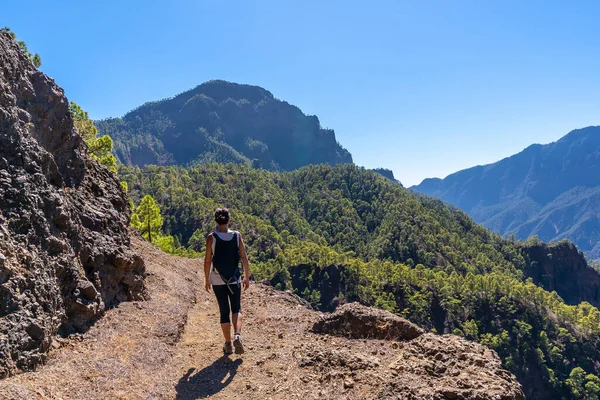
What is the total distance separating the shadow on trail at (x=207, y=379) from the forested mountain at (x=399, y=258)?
72.0 metres

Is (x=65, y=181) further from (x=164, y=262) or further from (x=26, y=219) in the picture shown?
(x=164, y=262)

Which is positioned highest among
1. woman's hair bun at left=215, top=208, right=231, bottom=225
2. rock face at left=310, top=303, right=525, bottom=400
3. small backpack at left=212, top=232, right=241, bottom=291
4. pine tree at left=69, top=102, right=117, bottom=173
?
pine tree at left=69, top=102, right=117, bottom=173

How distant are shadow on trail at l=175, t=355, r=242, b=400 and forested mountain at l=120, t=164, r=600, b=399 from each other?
72012mm

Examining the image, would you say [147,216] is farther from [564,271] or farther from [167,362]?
[564,271]

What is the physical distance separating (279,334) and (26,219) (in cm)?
582

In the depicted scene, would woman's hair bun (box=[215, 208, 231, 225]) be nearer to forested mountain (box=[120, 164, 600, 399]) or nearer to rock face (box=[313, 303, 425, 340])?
rock face (box=[313, 303, 425, 340])

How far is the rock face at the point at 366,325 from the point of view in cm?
800

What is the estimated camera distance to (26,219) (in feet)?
20.9

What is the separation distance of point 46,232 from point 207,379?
4181mm

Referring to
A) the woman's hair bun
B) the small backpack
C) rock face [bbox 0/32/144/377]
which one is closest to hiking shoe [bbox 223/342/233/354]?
the small backpack

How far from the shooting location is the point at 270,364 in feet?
22.0

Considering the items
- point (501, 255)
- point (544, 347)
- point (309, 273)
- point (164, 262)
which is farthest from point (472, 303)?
point (164, 262)

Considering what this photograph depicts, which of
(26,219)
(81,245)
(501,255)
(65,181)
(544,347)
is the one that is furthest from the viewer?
(501,255)

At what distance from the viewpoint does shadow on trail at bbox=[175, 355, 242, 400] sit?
5.70 m
